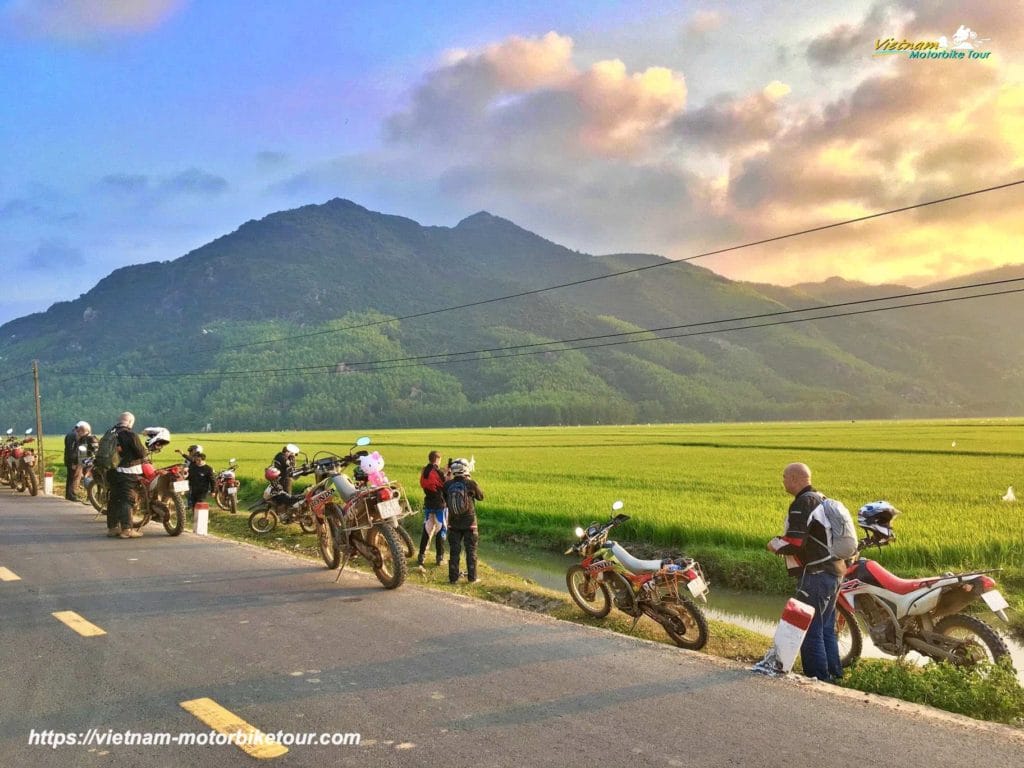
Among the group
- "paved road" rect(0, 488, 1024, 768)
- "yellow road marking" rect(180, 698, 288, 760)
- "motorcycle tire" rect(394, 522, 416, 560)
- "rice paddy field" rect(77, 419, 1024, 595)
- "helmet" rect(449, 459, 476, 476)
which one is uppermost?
"helmet" rect(449, 459, 476, 476)

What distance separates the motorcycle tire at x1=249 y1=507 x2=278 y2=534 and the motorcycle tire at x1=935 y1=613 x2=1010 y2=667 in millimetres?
12370

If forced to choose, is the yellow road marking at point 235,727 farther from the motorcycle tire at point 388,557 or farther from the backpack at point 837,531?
the backpack at point 837,531

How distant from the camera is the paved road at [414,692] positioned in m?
4.10

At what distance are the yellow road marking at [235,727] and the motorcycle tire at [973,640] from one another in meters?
5.63

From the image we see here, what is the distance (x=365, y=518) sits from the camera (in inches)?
348

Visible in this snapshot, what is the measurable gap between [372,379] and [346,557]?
131m

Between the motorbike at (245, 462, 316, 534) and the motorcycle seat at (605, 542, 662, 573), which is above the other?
the motorcycle seat at (605, 542, 662, 573)

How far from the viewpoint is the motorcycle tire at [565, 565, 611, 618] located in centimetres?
814

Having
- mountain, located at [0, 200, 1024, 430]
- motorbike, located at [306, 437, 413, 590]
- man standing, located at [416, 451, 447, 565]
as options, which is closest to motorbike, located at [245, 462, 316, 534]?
man standing, located at [416, 451, 447, 565]

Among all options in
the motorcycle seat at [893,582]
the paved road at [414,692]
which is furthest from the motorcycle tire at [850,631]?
the paved road at [414,692]

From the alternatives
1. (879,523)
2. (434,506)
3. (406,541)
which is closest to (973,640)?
(879,523)

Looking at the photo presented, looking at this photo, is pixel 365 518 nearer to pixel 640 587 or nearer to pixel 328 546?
pixel 328 546

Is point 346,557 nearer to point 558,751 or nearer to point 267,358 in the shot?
point 558,751

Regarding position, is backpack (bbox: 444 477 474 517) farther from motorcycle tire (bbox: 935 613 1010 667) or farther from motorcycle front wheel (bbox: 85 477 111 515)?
motorcycle front wheel (bbox: 85 477 111 515)
